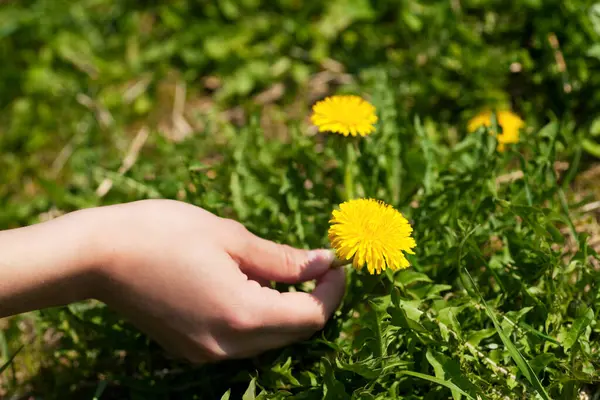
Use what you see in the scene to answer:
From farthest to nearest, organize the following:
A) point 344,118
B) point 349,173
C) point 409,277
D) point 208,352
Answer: point 349,173 → point 344,118 → point 409,277 → point 208,352

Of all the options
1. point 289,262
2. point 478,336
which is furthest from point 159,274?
point 478,336

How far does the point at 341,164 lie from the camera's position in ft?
6.75

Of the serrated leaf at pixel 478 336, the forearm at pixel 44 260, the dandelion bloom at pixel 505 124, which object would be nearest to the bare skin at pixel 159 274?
the forearm at pixel 44 260

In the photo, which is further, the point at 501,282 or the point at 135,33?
the point at 135,33

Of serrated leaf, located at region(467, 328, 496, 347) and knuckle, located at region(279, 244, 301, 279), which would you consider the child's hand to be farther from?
serrated leaf, located at region(467, 328, 496, 347)

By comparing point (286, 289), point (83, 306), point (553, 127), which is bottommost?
point (83, 306)

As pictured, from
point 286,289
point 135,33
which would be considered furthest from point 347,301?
point 135,33

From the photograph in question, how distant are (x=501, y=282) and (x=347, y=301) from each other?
0.43 m

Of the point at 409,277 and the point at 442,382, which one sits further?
the point at 409,277

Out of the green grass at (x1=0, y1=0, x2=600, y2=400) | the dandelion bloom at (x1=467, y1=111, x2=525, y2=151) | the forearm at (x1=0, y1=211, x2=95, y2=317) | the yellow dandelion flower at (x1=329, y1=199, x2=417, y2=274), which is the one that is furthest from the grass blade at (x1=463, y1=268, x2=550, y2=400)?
the forearm at (x1=0, y1=211, x2=95, y2=317)

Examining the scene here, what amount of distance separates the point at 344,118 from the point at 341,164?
314 millimetres

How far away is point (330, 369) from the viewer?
156 cm

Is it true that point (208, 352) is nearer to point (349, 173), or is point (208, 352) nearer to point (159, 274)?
point (159, 274)

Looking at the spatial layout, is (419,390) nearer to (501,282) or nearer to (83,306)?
(501,282)
